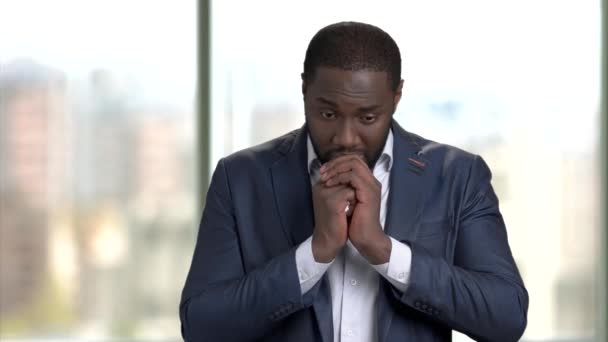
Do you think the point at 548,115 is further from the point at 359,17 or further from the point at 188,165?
the point at 188,165

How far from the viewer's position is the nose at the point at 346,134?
203 centimetres

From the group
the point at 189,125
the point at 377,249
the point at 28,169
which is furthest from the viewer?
the point at 189,125

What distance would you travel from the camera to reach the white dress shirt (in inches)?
79.0

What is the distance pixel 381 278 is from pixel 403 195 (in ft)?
0.60

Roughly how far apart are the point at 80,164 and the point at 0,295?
671mm

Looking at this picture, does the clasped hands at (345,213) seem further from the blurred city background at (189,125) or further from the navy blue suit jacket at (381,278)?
the blurred city background at (189,125)

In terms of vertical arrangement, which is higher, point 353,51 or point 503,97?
point 353,51

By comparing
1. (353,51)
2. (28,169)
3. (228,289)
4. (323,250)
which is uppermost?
(353,51)

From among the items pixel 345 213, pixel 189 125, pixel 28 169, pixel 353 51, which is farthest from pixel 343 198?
pixel 28 169

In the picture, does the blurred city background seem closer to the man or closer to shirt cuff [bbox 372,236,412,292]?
the man

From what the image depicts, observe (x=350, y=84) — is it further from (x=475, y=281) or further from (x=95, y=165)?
(x=95, y=165)

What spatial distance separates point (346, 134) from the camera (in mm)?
2023

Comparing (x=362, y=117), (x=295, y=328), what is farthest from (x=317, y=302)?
(x=362, y=117)

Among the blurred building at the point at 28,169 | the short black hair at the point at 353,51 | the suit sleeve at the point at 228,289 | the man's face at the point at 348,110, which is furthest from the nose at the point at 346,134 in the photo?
the blurred building at the point at 28,169
